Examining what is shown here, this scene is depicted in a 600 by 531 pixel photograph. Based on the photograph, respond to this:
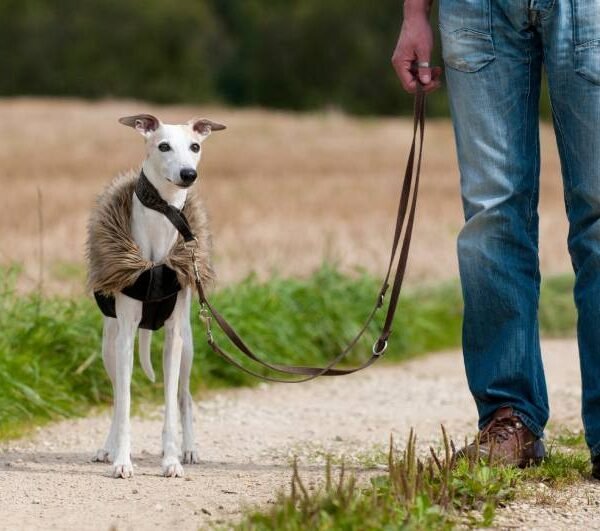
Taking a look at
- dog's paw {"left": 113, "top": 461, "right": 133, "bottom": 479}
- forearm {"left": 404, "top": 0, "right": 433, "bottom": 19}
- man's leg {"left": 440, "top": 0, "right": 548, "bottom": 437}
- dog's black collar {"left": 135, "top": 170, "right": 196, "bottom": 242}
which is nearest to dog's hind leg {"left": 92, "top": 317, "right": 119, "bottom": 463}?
dog's paw {"left": 113, "top": 461, "right": 133, "bottom": 479}

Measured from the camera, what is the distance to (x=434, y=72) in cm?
482

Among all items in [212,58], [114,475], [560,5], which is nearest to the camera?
[560,5]

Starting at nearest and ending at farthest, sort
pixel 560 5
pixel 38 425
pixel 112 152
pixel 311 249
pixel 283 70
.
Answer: pixel 560 5, pixel 38 425, pixel 311 249, pixel 112 152, pixel 283 70

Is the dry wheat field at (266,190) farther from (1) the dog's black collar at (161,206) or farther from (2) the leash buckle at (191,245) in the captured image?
(2) the leash buckle at (191,245)

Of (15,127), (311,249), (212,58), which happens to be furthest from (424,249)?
(212,58)

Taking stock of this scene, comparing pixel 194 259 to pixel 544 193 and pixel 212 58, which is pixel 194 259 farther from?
pixel 212 58

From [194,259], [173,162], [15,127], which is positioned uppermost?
[173,162]

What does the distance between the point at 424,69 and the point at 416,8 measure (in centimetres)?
23

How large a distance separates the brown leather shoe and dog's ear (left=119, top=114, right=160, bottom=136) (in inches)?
69.1

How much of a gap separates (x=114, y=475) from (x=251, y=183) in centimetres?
1360

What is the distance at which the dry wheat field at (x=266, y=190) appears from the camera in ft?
37.2

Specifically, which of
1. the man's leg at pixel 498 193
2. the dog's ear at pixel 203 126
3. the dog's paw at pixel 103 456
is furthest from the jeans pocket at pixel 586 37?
the dog's paw at pixel 103 456

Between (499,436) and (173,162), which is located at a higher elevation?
(173,162)

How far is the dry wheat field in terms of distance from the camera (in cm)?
1134
